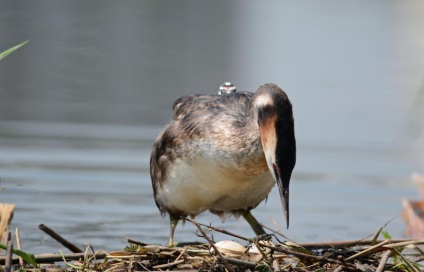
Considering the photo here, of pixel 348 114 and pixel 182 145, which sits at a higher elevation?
pixel 182 145

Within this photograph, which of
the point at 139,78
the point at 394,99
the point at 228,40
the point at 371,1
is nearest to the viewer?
the point at 394,99

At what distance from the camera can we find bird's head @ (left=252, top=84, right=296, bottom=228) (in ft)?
20.0

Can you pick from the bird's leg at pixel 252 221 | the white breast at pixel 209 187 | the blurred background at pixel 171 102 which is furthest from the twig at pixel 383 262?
the bird's leg at pixel 252 221

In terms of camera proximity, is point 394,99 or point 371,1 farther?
point 371,1

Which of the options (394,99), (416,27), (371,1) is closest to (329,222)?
(394,99)

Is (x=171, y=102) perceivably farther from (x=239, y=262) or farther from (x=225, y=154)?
(x=239, y=262)

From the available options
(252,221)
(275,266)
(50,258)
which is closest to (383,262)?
(275,266)

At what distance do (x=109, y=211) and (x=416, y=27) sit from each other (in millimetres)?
18409

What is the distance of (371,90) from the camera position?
1759 cm

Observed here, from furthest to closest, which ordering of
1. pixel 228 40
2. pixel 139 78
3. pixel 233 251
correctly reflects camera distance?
pixel 228 40, pixel 139 78, pixel 233 251

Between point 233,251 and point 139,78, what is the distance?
1298cm

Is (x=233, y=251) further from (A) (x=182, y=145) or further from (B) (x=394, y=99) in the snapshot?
(B) (x=394, y=99)

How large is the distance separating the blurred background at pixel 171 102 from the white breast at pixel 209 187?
1127 mm

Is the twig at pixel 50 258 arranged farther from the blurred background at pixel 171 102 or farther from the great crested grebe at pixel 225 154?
the blurred background at pixel 171 102
